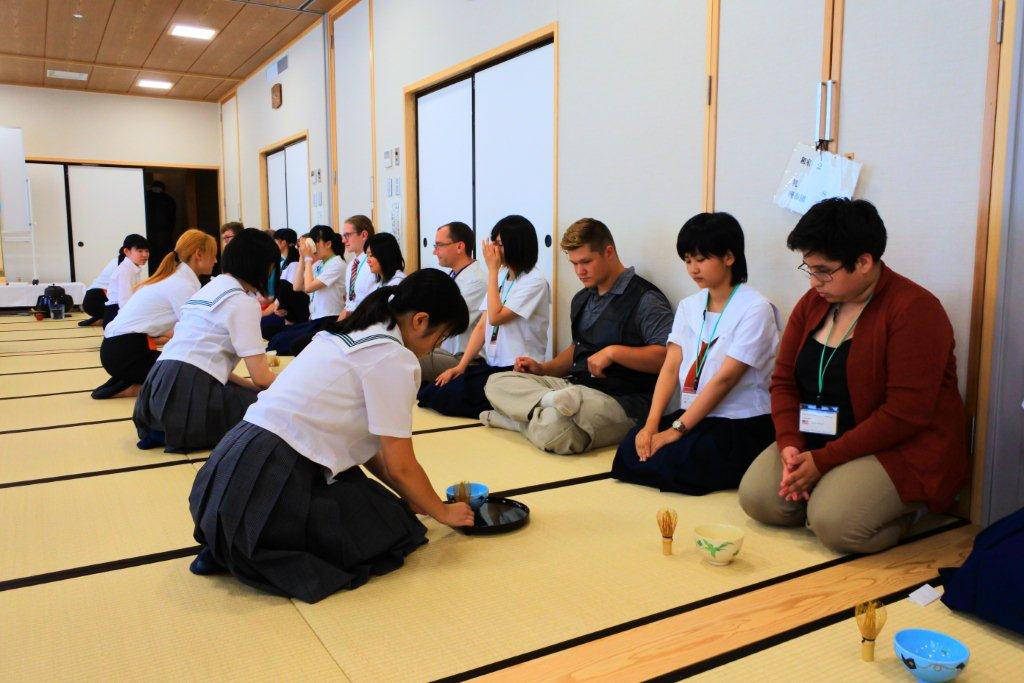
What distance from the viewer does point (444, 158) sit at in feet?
18.2

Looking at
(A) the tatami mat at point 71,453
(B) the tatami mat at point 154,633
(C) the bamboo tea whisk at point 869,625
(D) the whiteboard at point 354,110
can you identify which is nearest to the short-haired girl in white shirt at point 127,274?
(D) the whiteboard at point 354,110

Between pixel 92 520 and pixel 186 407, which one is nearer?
pixel 92 520

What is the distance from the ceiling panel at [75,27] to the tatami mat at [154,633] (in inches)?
251

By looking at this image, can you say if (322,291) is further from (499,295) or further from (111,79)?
(111,79)

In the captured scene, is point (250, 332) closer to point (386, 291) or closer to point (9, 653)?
point (386, 291)

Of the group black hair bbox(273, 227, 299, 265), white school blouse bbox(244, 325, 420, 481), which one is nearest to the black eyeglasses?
white school blouse bbox(244, 325, 420, 481)

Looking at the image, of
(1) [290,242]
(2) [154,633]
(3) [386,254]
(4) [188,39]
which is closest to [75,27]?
(4) [188,39]

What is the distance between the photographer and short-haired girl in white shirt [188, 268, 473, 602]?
74.0 inches

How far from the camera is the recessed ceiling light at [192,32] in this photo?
7.43 m

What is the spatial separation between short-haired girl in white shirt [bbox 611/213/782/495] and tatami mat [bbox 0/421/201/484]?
6.20ft

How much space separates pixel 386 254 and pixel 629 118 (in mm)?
1866

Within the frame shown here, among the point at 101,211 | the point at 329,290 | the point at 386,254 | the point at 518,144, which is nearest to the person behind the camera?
the point at 518,144

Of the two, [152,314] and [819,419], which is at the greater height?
[152,314]

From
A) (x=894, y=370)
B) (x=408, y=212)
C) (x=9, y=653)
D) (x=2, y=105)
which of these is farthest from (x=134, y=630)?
(x=2, y=105)
